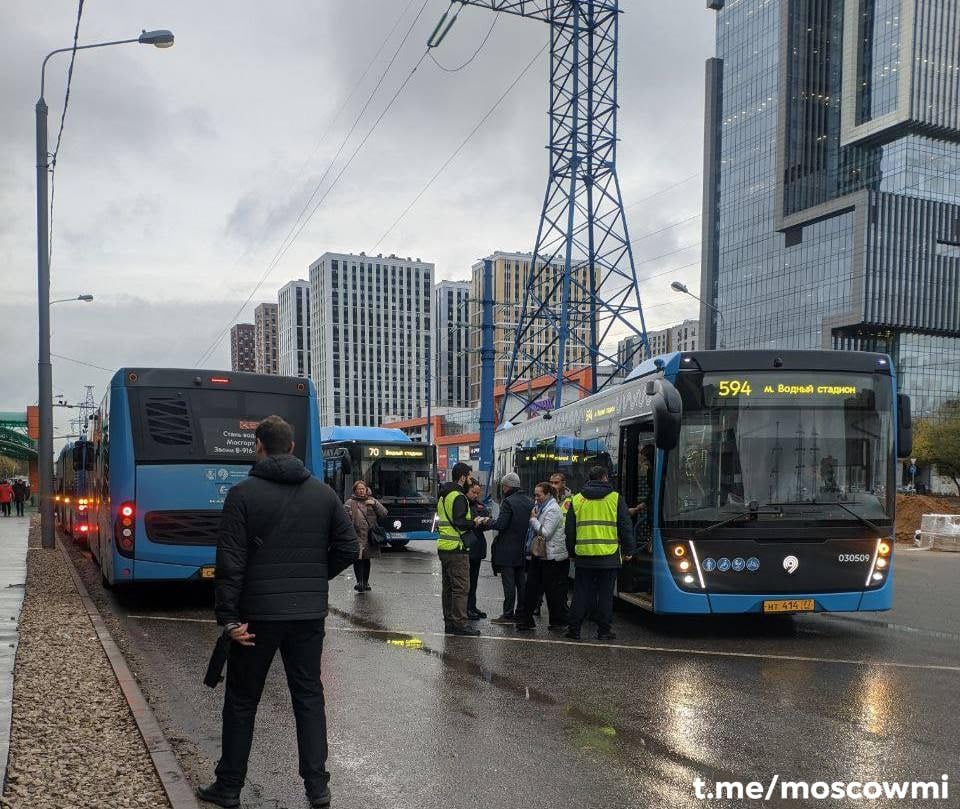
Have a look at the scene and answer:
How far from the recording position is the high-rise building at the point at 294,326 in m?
106

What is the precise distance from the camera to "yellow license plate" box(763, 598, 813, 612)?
9453mm

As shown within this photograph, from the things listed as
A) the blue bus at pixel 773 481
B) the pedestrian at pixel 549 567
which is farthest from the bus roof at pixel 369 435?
the blue bus at pixel 773 481

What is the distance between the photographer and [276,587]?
447 centimetres

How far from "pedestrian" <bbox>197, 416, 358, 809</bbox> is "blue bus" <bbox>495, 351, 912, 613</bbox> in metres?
5.39

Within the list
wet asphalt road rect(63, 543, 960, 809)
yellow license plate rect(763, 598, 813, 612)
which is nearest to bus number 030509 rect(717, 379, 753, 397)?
yellow license plate rect(763, 598, 813, 612)

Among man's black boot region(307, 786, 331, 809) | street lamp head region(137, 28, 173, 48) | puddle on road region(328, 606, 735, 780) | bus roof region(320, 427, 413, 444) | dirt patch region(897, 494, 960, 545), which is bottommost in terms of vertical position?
dirt patch region(897, 494, 960, 545)

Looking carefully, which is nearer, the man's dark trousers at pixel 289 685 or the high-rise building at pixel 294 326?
the man's dark trousers at pixel 289 685

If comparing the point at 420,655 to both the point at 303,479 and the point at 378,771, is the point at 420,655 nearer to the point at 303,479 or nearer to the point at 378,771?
the point at 378,771

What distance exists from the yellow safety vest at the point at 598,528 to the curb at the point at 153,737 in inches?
177

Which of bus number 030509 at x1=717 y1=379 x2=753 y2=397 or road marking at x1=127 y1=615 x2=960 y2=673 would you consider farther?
bus number 030509 at x1=717 y1=379 x2=753 y2=397

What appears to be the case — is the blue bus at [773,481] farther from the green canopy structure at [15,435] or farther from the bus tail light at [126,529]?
the green canopy structure at [15,435]

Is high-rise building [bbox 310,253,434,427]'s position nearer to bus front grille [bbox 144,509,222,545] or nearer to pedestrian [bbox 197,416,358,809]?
bus front grille [bbox 144,509,222,545]

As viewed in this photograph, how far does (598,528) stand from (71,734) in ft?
17.9

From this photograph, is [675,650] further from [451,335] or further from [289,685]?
[451,335]
